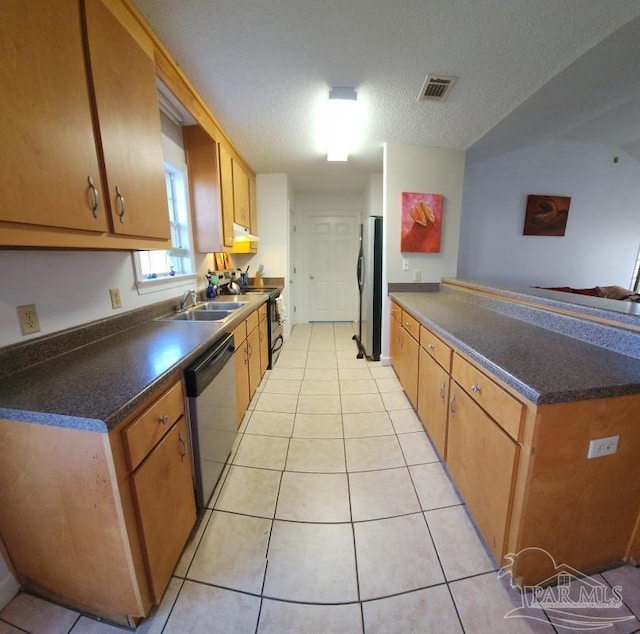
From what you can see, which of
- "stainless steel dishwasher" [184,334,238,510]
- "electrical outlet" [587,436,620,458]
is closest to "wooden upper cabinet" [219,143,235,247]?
"stainless steel dishwasher" [184,334,238,510]

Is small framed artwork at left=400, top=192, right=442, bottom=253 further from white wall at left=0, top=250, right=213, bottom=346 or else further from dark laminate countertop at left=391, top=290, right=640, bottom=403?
white wall at left=0, top=250, right=213, bottom=346

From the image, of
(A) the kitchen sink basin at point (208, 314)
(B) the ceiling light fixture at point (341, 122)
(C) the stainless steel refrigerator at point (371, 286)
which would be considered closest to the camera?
(B) the ceiling light fixture at point (341, 122)

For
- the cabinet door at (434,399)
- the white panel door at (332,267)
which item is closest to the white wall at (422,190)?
the cabinet door at (434,399)

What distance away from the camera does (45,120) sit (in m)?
0.85

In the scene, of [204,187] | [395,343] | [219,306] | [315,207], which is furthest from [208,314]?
[315,207]

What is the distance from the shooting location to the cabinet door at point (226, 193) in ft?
8.16

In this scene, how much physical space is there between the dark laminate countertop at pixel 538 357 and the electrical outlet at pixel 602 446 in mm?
174

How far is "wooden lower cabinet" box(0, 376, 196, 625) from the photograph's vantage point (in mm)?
794

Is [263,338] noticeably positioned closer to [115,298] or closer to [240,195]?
[115,298]

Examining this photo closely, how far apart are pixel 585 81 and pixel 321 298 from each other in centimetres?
397

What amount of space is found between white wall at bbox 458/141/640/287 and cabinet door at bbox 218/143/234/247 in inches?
113

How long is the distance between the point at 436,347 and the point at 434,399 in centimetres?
33

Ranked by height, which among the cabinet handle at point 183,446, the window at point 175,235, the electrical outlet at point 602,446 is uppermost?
the window at point 175,235

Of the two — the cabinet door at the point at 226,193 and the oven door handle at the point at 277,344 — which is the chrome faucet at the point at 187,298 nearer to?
the cabinet door at the point at 226,193
